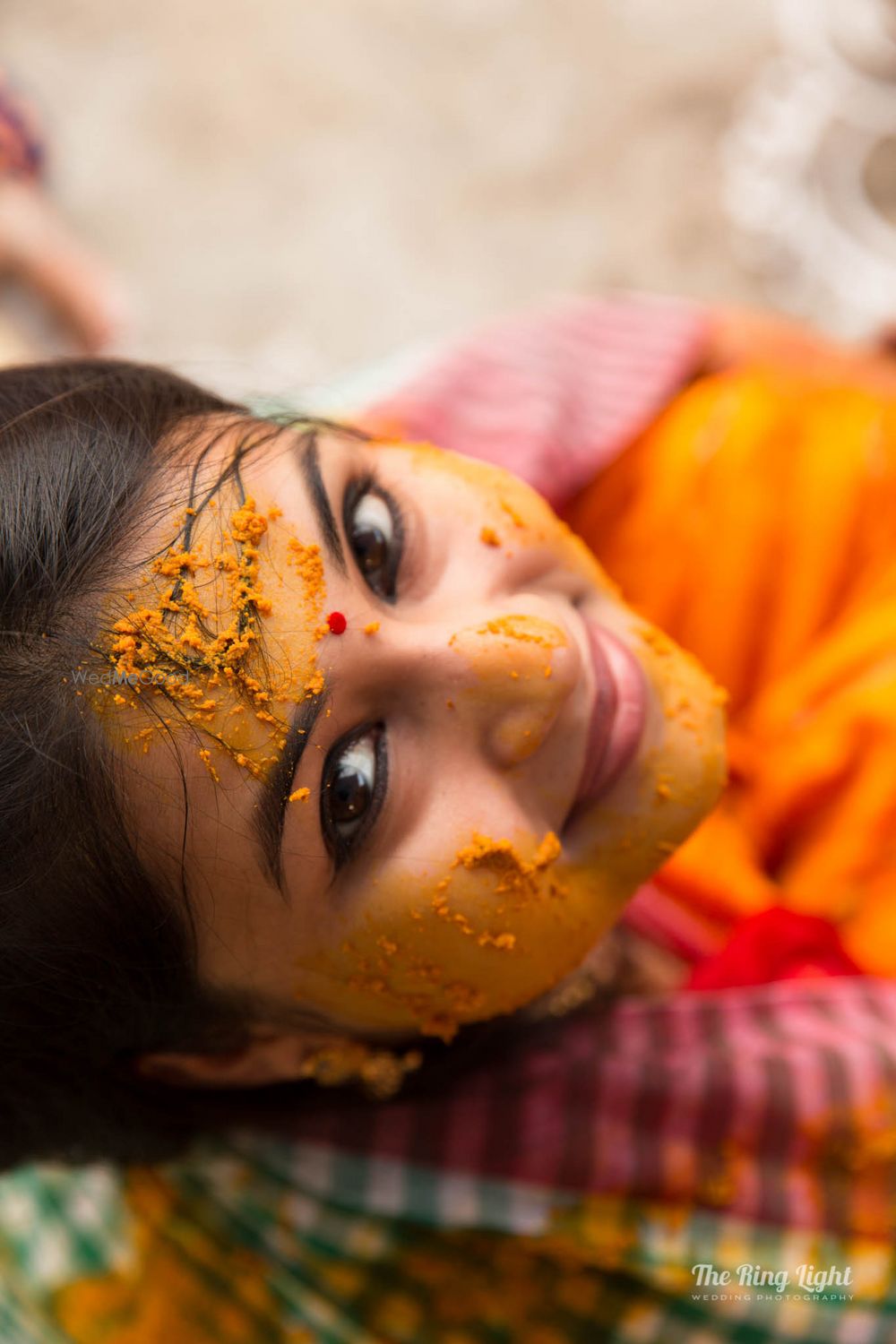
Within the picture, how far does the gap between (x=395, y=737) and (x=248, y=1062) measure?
249 mm

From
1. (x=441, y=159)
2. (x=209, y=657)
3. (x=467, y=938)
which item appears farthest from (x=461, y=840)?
(x=441, y=159)

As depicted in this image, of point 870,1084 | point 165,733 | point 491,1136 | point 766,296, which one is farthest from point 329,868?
point 766,296

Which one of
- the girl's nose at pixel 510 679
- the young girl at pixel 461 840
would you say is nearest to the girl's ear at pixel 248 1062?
the young girl at pixel 461 840

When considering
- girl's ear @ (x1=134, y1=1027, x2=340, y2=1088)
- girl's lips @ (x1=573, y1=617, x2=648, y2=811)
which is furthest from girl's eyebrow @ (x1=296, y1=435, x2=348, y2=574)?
girl's ear @ (x1=134, y1=1027, x2=340, y2=1088)

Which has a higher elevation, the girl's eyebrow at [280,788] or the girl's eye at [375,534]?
the girl's eye at [375,534]

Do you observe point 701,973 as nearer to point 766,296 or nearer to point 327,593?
point 327,593

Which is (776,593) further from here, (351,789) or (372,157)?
(372,157)

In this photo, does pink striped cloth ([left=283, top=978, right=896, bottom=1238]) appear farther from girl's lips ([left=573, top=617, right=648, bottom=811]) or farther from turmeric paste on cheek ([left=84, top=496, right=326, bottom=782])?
turmeric paste on cheek ([left=84, top=496, right=326, bottom=782])

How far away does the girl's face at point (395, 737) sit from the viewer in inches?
18.3

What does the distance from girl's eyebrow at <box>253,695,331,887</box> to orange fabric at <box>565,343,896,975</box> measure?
43 centimetres

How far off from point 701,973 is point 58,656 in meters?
0.55

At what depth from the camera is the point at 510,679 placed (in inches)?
19.9

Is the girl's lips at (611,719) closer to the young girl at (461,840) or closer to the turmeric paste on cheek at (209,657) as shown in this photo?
the young girl at (461,840)

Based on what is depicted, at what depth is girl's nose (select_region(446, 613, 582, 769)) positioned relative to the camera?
1.65 ft
